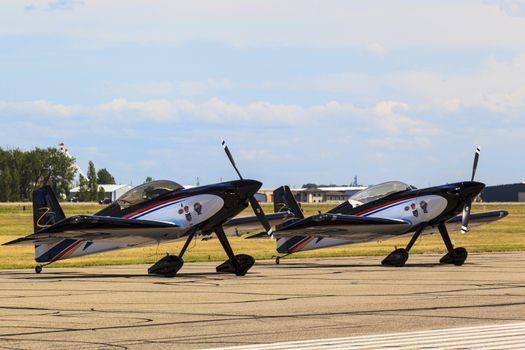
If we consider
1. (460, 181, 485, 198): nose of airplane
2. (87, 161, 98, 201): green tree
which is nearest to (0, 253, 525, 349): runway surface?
(460, 181, 485, 198): nose of airplane

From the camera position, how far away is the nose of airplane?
95.5 ft

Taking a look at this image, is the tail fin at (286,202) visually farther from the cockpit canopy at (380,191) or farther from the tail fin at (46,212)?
the tail fin at (46,212)

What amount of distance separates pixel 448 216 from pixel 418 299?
12.3 metres

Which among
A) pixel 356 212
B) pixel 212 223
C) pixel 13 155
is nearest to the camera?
pixel 212 223

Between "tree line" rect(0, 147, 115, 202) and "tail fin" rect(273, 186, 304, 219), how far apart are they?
143320 millimetres

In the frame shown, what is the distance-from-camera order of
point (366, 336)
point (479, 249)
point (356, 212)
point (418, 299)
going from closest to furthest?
point (366, 336) < point (418, 299) < point (356, 212) < point (479, 249)

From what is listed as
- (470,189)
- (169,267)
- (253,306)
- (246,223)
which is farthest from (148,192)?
(253,306)

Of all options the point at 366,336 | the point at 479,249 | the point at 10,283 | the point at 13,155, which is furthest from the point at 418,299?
the point at 13,155

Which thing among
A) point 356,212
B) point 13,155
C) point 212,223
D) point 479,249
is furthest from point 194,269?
point 13,155

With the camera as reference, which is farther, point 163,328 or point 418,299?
point 418,299

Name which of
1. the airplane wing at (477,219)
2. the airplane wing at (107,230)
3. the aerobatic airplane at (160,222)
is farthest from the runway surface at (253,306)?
the airplane wing at (477,219)

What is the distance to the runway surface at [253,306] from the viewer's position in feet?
41.7

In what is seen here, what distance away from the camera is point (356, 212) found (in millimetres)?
30438

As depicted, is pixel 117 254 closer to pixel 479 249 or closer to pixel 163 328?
pixel 479 249
